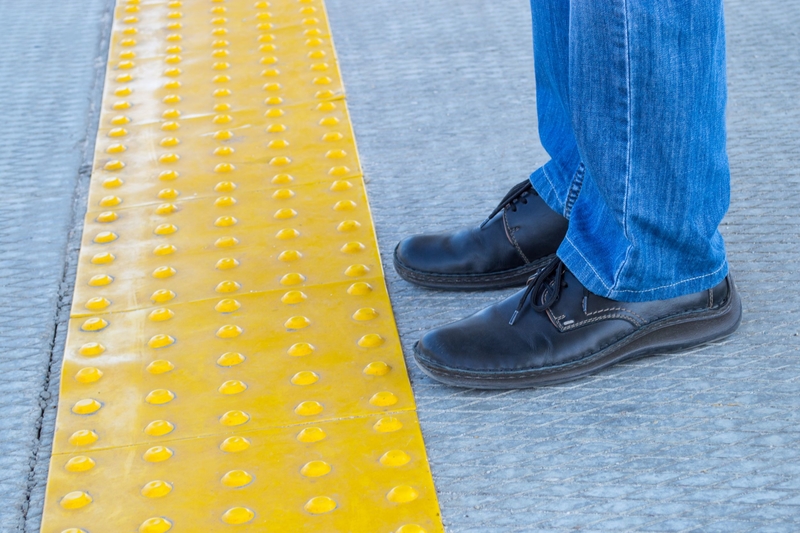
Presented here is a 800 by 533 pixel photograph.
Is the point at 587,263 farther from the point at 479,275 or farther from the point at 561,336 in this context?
the point at 479,275

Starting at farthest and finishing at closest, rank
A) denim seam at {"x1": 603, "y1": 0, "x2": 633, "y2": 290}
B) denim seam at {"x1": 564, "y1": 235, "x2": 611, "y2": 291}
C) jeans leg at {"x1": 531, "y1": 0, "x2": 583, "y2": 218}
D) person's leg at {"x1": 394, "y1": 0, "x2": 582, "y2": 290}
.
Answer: person's leg at {"x1": 394, "y1": 0, "x2": 582, "y2": 290} < jeans leg at {"x1": 531, "y1": 0, "x2": 583, "y2": 218} < denim seam at {"x1": 564, "y1": 235, "x2": 611, "y2": 291} < denim seam at {"x1": 603, "y1": 0, "x2": 633, "y2": 290}

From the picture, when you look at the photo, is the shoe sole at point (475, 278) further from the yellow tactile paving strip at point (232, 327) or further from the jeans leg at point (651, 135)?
the jeans leg at point (651, 135)

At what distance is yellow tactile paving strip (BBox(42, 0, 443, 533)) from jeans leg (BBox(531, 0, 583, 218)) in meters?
0.43

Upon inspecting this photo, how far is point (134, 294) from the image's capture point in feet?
6.15

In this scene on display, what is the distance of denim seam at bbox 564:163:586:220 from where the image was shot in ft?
5.49

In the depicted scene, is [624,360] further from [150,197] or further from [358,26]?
[358,26]

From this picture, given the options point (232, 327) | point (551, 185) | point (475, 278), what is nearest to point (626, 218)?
point (551, 185)

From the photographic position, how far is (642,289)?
1.51 metres

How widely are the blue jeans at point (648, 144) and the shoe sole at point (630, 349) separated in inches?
2.7

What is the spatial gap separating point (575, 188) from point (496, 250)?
0.22 metres

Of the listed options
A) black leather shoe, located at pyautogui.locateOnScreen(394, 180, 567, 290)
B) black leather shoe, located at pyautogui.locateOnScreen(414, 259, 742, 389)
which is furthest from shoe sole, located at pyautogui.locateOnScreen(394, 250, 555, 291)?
black leather shoe, located at pyautogui.locateOnScreen(414, 259, 742, 389)

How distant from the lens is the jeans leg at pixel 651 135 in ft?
4.24

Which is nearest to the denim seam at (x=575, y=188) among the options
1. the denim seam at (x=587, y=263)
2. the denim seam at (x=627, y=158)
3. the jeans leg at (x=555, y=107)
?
the jeans leg at (x=555, y=107)

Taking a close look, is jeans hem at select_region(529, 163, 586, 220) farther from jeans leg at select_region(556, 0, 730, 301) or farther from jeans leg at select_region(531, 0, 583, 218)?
jeans leg at select_region(556, 0, 730, 301)
